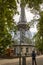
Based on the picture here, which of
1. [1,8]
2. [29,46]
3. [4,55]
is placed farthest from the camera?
[29,46]

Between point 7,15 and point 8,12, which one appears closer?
point 8,12

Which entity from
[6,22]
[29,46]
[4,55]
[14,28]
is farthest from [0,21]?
[29,46]

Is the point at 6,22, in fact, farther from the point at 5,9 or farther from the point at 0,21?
the point at 5,9

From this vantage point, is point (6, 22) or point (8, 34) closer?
point (6, 22)

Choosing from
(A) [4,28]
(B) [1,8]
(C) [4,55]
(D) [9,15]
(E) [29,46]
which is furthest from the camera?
(E) [29,46]

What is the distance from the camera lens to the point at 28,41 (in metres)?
64.9

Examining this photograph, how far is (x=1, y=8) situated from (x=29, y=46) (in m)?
54.6

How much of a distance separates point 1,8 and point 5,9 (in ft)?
0.68

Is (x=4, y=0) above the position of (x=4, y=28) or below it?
above

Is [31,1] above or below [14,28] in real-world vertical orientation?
above

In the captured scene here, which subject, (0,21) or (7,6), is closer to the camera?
(7,6)

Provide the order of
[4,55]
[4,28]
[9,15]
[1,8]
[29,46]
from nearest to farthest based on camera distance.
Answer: [1,8], [9,15], [4,28], [4,55], [29,46]

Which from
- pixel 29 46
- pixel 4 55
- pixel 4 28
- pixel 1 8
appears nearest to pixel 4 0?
pixel 1 8

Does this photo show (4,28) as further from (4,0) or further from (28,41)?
(28,41)
